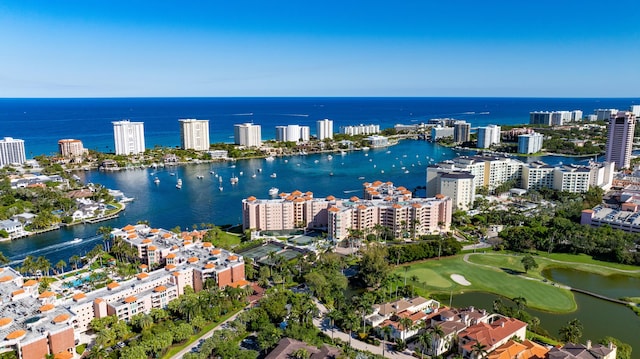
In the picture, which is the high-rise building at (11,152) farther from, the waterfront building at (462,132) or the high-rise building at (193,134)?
the waterfront building at (462,132)

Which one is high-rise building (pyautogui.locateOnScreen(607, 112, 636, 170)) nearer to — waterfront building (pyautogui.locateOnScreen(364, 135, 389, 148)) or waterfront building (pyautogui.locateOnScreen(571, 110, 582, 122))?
waterfront building (pyautogui.locateOnScreen(364, 135, 389, 148))

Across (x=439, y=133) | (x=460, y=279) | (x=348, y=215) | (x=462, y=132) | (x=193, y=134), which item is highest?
(x=193, y=134)

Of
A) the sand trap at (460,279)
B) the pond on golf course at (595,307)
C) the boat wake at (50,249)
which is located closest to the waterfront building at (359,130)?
the boat wake at (50,249)

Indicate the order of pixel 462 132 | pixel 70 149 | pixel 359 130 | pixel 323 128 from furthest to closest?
pixel 359 130 < pixel 323 128 < pixel 462 132 < pixel 70 149

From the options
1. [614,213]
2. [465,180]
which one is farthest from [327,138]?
[614,213]

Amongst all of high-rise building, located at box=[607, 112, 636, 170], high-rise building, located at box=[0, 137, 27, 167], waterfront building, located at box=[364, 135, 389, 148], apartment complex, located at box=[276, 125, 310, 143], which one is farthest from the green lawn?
apartment complex, located at box=[276, 125, 310, 143]

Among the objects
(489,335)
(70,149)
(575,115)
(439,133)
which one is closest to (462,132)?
(439,133)

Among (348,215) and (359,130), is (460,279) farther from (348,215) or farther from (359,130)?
(359,130)
